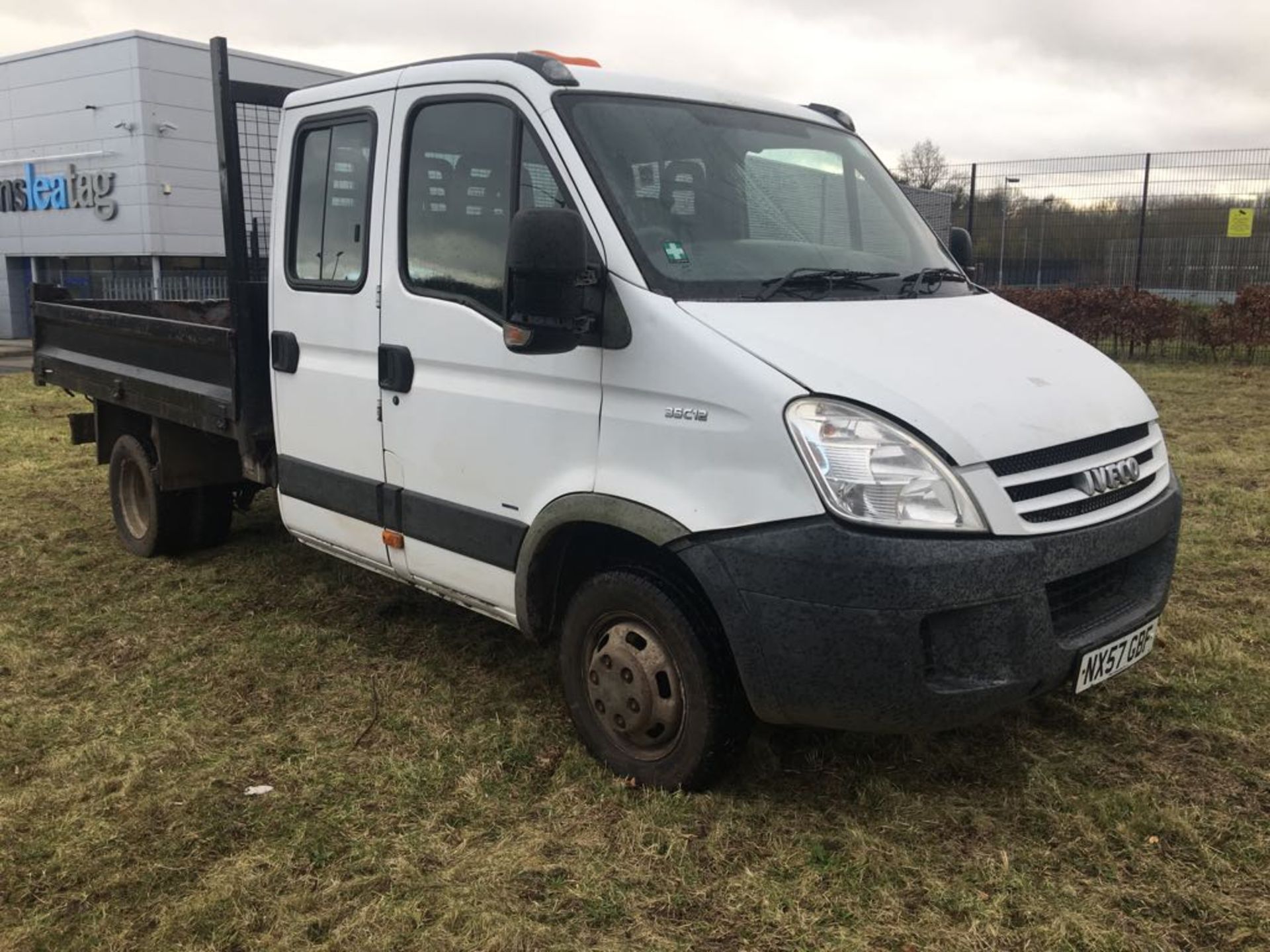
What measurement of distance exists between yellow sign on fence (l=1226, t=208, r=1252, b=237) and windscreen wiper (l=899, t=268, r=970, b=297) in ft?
44.2

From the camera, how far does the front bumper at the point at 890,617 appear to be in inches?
110

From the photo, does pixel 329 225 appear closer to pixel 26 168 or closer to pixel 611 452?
pixel 611 452

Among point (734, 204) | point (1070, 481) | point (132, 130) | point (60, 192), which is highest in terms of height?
point (132, 130)

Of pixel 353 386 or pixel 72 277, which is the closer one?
pixel 353 386

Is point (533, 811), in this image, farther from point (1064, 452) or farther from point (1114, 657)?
point (1064, 452)

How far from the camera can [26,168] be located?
27141 mm

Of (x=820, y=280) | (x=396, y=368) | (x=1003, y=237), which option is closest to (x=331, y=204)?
(x=396, y=368)

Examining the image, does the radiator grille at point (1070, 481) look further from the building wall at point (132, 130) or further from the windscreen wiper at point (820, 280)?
the building wall at point (132, 130)

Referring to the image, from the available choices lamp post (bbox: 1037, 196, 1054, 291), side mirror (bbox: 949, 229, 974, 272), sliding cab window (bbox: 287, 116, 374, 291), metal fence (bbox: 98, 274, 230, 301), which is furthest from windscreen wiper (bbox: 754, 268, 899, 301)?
metal fence (bbox: 98, 274, 230, 301)

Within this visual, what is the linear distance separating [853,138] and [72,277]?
2728 centimetres

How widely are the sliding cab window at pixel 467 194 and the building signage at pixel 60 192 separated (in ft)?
82.5

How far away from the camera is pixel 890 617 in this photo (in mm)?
2797

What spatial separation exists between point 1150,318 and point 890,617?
14103mm

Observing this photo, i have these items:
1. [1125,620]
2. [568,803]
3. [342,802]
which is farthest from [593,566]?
[1125,620]
